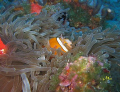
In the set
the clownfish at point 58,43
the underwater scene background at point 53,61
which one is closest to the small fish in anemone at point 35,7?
the underwater scene background at point 53,61

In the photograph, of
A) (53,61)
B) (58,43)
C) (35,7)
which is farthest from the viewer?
(35,7)

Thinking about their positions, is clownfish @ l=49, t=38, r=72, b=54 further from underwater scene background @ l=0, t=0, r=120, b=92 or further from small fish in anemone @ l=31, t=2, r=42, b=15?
small fish in anemone @ l=31, t=2, r=42, b=15

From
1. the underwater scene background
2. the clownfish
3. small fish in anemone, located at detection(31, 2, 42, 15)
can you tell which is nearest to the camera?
the underwater scene background

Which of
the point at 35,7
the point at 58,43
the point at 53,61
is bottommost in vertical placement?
the point at 53,61

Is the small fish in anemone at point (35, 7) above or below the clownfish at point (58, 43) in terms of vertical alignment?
above

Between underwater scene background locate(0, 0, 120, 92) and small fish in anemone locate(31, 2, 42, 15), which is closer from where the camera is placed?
underwater scene background locate(0, 0, 120, 92)

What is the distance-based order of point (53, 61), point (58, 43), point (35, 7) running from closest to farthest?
point (53, 61) < point (58, 43) < point (35, 7)

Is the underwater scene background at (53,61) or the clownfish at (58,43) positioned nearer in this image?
the underwater scene background at (53,61)

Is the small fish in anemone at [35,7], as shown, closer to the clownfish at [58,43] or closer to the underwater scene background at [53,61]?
the underwater scene background at [53,61]

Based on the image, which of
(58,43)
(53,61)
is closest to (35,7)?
(58,43)

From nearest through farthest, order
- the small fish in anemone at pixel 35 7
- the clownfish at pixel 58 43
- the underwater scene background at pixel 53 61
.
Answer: the underwater scene background at pixel 53 61
the clownfish at pixel 58 43
the small fish in anemone at pixel 35 7

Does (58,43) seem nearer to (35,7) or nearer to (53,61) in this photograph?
(53,61)

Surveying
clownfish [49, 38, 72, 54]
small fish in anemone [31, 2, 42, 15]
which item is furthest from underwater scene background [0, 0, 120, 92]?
small fish in anemone [31, 2, 42, 15]

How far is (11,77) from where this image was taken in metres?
1.81
